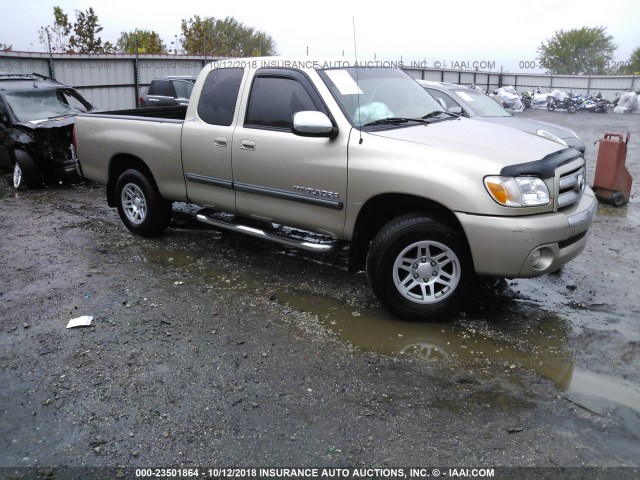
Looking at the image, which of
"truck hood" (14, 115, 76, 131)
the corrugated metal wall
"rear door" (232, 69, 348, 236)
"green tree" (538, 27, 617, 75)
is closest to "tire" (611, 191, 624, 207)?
"rear door" (232, 69, 348, 236)

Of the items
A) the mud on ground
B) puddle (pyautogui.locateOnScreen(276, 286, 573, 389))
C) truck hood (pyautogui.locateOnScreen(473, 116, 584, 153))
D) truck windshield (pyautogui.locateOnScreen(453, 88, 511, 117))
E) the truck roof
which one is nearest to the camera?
the mud on ground

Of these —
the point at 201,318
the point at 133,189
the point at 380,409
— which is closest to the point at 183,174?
the point at 133,189

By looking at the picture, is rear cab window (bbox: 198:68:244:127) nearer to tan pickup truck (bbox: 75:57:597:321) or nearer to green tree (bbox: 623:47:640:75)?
tan pickup truck (bbox: 75:57:597:321)

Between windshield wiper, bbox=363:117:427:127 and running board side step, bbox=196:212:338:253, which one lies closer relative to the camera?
windshield wiper, bbox=363:117:427:127

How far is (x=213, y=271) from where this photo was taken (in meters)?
5.56

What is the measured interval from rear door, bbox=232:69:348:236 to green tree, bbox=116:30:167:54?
2927 centimetres

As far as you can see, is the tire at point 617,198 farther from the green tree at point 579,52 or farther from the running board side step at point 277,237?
the green tree at point 579,52

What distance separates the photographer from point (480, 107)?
9.85 metres

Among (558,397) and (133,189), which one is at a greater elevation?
(133,189)

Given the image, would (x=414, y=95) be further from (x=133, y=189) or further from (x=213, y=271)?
(x=133, y=189)

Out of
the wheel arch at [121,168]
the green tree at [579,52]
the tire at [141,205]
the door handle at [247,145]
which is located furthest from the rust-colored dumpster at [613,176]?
the green tree at [579,52]

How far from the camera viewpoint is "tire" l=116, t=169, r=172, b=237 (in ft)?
20.5

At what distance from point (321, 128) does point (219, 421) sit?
91.1 inches

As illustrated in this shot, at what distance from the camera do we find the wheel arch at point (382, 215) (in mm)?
4137
